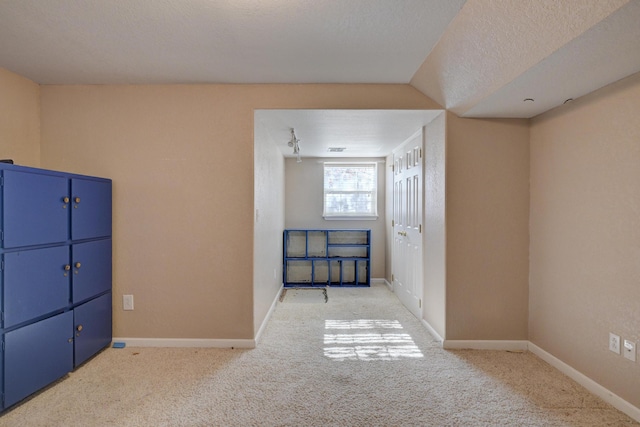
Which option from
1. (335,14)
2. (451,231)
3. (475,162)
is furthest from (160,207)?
(475,162)

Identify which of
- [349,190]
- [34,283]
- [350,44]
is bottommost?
[34,283]

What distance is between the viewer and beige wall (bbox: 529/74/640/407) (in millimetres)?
1916

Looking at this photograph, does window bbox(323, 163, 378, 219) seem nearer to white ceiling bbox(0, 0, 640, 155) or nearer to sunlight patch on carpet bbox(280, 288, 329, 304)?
sunlight patch on carpet bbox(280, 288, 329, 304)

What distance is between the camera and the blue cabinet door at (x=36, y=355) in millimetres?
1934

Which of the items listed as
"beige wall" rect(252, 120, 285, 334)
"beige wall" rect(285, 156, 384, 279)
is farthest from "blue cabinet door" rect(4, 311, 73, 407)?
"beige wall" rect(285, 156, 384, 279)

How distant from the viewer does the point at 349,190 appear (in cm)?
542

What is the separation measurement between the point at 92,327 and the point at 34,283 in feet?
2.20

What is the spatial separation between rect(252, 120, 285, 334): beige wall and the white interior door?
1626 mm

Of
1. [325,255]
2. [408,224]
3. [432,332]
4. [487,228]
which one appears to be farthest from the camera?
[325,255]

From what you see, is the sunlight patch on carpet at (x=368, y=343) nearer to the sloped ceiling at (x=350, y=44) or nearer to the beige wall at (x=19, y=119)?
the sloped ceiling at (x=350, y=44)

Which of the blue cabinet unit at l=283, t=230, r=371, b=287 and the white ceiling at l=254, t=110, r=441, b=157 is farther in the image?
the blue cabinet unit at l=283, t=230, r=371, b=287

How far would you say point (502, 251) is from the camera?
9.19 feet

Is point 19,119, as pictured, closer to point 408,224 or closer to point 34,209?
point 34,209

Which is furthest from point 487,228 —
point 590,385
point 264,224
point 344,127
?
point 264,224
